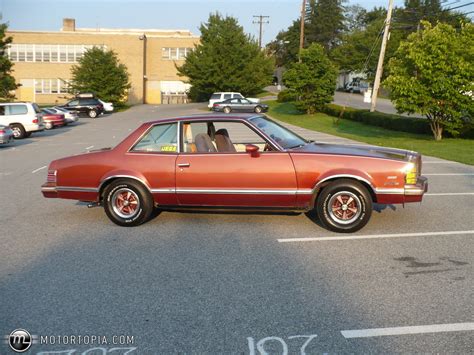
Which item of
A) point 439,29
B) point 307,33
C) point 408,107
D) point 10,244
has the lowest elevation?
point 10,244

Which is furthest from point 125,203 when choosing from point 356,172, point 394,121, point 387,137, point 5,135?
point 394,121

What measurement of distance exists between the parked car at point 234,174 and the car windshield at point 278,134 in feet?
0.08

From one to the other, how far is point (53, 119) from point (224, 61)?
86.6ft

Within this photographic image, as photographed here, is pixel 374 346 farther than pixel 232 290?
No

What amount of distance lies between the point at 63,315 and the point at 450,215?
19.6 ft

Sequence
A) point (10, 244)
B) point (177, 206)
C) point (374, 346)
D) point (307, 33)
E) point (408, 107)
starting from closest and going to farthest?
point (374, 346)
point (10, 244)
point (177, 206)
point (408, 107)
point (307, 33)

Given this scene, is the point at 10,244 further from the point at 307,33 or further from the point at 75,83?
the point at 307,33

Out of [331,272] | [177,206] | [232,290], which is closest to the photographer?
[232,290]

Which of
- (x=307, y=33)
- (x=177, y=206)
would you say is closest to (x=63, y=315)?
(x=177, y=206)

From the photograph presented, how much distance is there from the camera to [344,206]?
6.79 meters

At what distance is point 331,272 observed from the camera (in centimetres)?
531

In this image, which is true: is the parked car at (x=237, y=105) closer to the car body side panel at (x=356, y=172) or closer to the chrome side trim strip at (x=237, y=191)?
the chrome side trim strip at (x=237, y=191)

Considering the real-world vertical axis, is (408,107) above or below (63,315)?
above

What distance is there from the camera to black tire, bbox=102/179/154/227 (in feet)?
23.7
